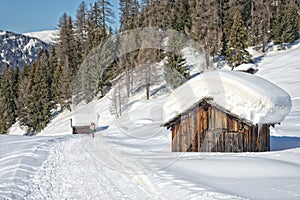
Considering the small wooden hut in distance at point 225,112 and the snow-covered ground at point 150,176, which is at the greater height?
the small wooden hut in distance at point 225,112

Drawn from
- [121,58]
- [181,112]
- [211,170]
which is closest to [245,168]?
[211,170]

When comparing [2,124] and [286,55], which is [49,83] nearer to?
[2,124]

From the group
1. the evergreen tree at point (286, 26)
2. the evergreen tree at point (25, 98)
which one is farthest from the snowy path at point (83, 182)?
the evergreen tree at point (286, 26)

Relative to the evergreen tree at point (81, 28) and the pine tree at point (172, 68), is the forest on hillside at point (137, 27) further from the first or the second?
the pine tree at point (172, 68)

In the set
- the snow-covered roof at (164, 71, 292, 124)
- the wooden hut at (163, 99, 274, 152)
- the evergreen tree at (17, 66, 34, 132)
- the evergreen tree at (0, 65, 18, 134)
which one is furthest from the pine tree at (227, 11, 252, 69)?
the evergreen tree at (0, 65, 18, 134)

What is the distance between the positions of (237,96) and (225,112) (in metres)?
0.76

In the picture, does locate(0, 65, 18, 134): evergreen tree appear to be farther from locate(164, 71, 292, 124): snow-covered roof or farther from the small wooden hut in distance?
locate(164, 71, 292, 124): snow-covered roof

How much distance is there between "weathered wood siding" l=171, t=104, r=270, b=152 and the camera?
41.5ft

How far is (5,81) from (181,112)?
174 ft

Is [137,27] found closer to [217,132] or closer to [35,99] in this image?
[35,99]

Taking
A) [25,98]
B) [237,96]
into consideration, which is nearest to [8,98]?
[25,98]

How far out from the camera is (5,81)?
194 ft

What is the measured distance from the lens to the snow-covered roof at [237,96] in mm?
11930

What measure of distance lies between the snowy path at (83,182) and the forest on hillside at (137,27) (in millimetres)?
27162
